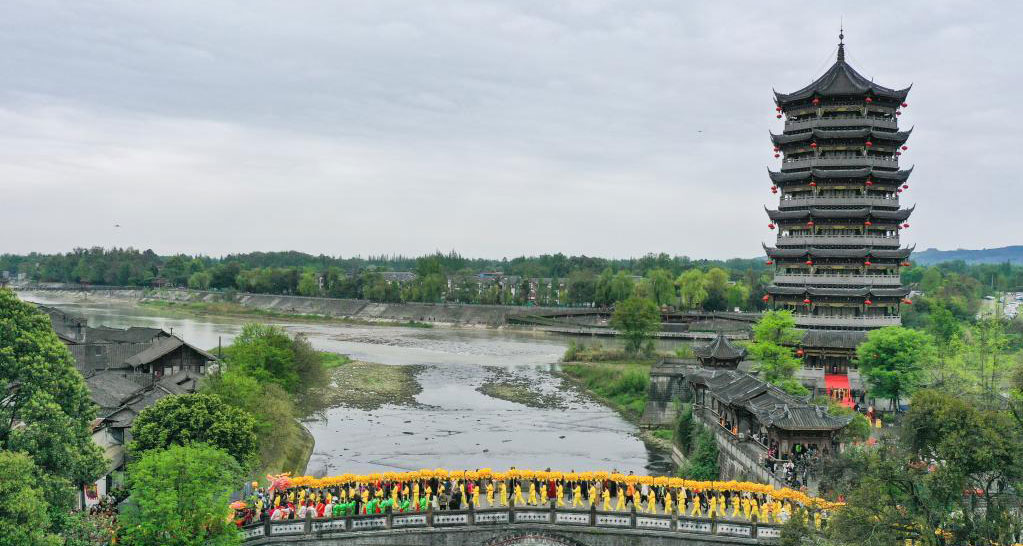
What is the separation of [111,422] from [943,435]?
121 feet

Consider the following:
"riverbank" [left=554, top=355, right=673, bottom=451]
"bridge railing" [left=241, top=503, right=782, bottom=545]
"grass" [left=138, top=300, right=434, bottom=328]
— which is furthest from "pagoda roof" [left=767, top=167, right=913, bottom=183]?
"grass" [left=138, top=300, right=434, bottom=328]

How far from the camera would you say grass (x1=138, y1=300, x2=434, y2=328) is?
15738 centimetres

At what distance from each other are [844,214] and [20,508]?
56.5m

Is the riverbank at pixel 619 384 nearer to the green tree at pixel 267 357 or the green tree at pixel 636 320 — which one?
the green tree at pixel 636 320

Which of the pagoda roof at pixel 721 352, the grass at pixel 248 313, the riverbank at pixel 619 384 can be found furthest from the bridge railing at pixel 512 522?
the grass at pixel 248 313

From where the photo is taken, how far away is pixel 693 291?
142250 mm

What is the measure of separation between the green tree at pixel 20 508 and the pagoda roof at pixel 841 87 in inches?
2281

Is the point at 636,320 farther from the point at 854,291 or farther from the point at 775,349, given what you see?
the point at 775,349

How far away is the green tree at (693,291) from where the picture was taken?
463ft

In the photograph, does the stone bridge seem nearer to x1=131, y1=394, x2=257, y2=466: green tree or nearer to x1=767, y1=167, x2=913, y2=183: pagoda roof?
x1=131, y1=394, x2=257, y2=466: green tree

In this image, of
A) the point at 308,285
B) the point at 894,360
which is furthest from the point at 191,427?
the point at 308,285

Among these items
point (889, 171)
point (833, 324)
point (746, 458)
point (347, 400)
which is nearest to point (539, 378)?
point (347, 400)

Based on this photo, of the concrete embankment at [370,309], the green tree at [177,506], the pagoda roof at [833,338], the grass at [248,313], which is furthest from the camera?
the grass at [248,313]

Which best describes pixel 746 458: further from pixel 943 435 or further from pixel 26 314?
pixel 26 314
